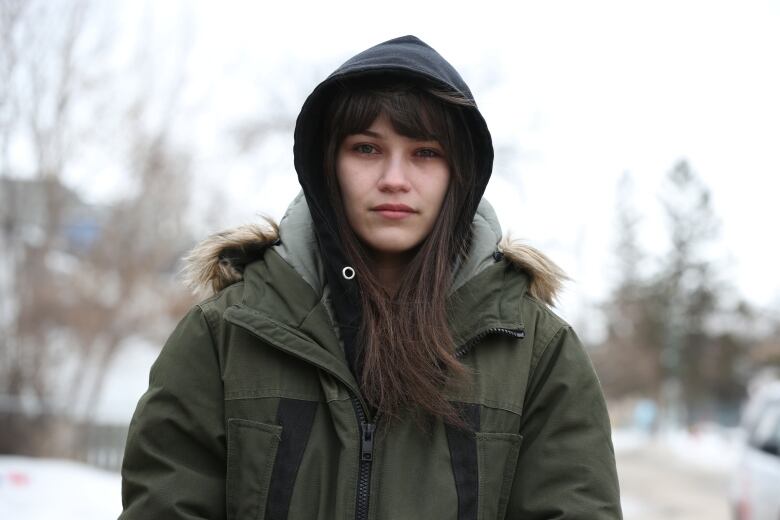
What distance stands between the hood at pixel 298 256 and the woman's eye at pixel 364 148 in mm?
235

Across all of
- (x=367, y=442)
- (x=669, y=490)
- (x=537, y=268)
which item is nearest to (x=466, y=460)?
(x=367, y=442)

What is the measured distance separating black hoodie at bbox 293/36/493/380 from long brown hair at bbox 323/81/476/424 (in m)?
0.02

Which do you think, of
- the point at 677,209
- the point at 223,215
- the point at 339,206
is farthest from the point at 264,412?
the point at 677,209

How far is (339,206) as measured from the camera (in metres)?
2.38

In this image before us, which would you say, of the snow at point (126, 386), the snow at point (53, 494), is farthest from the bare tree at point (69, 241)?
the snow at point (126, 386)

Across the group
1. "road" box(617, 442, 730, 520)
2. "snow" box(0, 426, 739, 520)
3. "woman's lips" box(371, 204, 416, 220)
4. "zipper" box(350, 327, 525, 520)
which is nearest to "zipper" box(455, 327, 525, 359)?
"zipper" box(350, 327, 525, 520)

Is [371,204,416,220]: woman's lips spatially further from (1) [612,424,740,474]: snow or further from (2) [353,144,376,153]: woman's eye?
(1) [612,424,740,474]: snow

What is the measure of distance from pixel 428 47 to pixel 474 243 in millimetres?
537

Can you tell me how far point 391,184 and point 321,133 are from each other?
0.33 metres

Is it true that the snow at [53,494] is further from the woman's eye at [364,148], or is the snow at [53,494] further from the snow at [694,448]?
the snow at [694,448]

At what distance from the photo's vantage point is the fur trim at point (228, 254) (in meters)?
2.36

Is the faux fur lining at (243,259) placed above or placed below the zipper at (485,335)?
above

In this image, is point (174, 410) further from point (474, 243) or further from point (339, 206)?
point (474, 243)

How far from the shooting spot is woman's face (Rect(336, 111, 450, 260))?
227 centimetres
